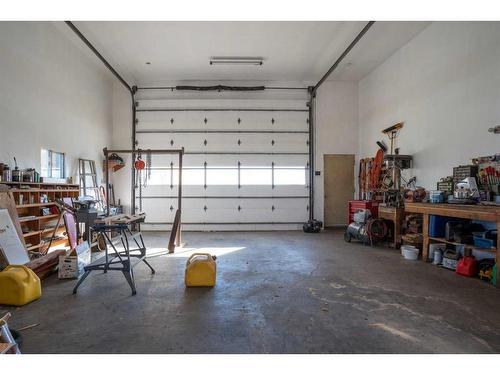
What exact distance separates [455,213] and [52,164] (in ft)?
23.4

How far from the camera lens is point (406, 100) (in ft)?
19.5

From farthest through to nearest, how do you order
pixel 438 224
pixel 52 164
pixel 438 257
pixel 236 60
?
pixel 236 60
pixel 52 164
pixel 438 224
pixel 438 257

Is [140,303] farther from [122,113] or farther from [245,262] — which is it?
[122,113]

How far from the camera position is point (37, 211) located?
452 cm

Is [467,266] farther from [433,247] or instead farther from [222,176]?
[222,176]

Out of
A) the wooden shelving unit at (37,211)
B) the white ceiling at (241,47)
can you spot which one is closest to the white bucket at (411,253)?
the white ceiling at (241,47)

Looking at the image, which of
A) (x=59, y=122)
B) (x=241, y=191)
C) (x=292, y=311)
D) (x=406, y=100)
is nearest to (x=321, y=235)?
(x=241, y=191)

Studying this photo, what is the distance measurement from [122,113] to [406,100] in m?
7.58

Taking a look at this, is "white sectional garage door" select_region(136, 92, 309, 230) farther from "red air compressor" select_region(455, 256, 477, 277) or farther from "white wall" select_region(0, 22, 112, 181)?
"red air compressor" select_region(455, 256, 477, 277)

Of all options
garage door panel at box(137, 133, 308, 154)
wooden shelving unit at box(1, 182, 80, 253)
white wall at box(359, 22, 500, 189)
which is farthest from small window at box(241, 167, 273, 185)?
wooden shelving unit at box(1, 182, 80, 253)

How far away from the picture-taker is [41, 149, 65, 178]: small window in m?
5.01

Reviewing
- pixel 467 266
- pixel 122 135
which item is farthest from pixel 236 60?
pixel 467 266

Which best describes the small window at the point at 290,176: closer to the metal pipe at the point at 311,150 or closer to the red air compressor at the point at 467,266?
the metal pipe at the point at 311,150

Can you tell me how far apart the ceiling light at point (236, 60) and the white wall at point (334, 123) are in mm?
2299
